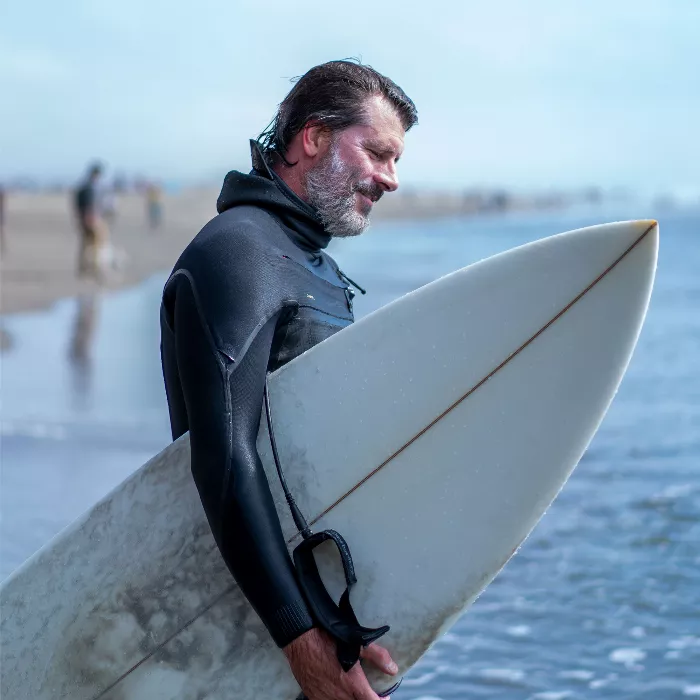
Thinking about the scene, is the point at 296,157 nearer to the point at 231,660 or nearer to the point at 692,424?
the point at 231,660

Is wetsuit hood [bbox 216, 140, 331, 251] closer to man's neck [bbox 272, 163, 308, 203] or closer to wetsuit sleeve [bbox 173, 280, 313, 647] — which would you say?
man's neck [bbox 272, 163, 308, 203]

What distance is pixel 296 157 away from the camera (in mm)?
2326

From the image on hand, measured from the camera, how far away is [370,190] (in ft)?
7.59

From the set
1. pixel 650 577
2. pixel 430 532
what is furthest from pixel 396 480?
pixel 650 577

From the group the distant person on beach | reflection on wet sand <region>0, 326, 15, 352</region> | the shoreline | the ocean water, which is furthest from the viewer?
the shoreline

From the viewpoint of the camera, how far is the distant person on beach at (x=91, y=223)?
52.8ft

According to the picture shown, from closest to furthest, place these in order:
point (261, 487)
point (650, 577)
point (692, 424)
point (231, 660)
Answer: point (261, 487) < point (231, 660) < point (650, 577) < point (692, 424)

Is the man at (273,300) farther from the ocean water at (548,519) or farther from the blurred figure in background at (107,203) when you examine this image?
the blurred figure in background at (107,203)

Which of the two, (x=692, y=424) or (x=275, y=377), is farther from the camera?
(x=692, y=424)

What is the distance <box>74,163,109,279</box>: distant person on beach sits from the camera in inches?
634

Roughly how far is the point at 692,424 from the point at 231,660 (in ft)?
25.9

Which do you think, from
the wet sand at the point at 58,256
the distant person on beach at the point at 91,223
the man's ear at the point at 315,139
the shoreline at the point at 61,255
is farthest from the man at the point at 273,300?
the distant person on beach at the point at 91,223

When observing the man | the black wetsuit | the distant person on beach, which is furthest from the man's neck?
the distant person on beach

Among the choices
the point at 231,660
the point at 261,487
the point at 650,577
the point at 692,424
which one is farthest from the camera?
the point at 692,424
